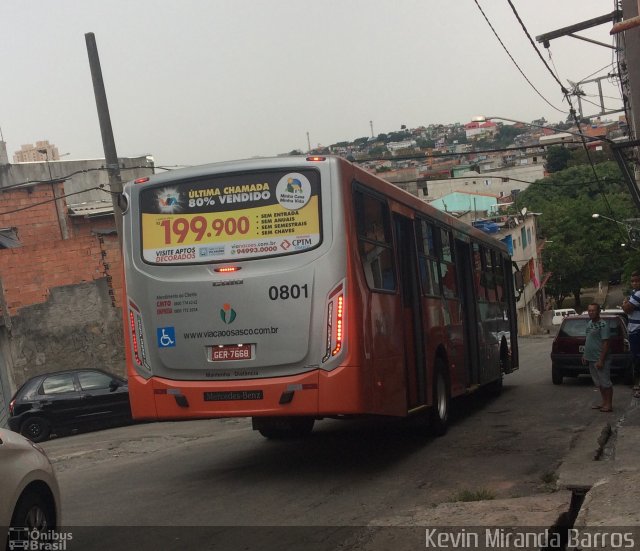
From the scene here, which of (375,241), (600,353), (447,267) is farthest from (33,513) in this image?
(600,353)

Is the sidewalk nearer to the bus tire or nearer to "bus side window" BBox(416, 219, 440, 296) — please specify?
the bus tire

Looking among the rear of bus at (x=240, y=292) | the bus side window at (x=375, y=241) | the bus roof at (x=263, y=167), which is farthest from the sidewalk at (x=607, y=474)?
the bus roof at (x=263, y=167)

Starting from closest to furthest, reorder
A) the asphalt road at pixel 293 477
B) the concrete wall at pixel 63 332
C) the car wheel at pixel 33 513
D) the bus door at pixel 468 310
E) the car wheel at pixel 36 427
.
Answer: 1. the car wheel at pixel 33 513
2. the asphalt road at pixel 293 477
3. the bus door at pixel 468 310
4. the car wheel at pixel 36 427
5. the concrete wall at pixel 63 332

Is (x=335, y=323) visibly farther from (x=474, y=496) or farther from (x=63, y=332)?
(x=63, y=332)

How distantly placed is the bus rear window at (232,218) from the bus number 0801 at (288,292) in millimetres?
348

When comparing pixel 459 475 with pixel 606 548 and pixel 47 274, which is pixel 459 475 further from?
pixel 47 274

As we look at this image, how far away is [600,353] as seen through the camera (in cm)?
1312

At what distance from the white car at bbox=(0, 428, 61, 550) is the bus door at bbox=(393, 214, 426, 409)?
4.90m

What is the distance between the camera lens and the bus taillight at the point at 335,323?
8461 millimetres

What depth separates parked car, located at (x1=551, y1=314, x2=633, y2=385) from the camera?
62.0 ft

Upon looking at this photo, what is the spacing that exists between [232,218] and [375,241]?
5.17ft

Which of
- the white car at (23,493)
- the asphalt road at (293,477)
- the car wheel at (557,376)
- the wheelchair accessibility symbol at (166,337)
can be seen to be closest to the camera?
the white car at (23,493)

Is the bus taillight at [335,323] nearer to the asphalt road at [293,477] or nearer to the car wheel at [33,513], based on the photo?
the asphalt road at [293,477]

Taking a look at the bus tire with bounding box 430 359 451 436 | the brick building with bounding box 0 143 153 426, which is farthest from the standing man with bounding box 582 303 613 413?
the brick building with bounding box 0 143 153 426
